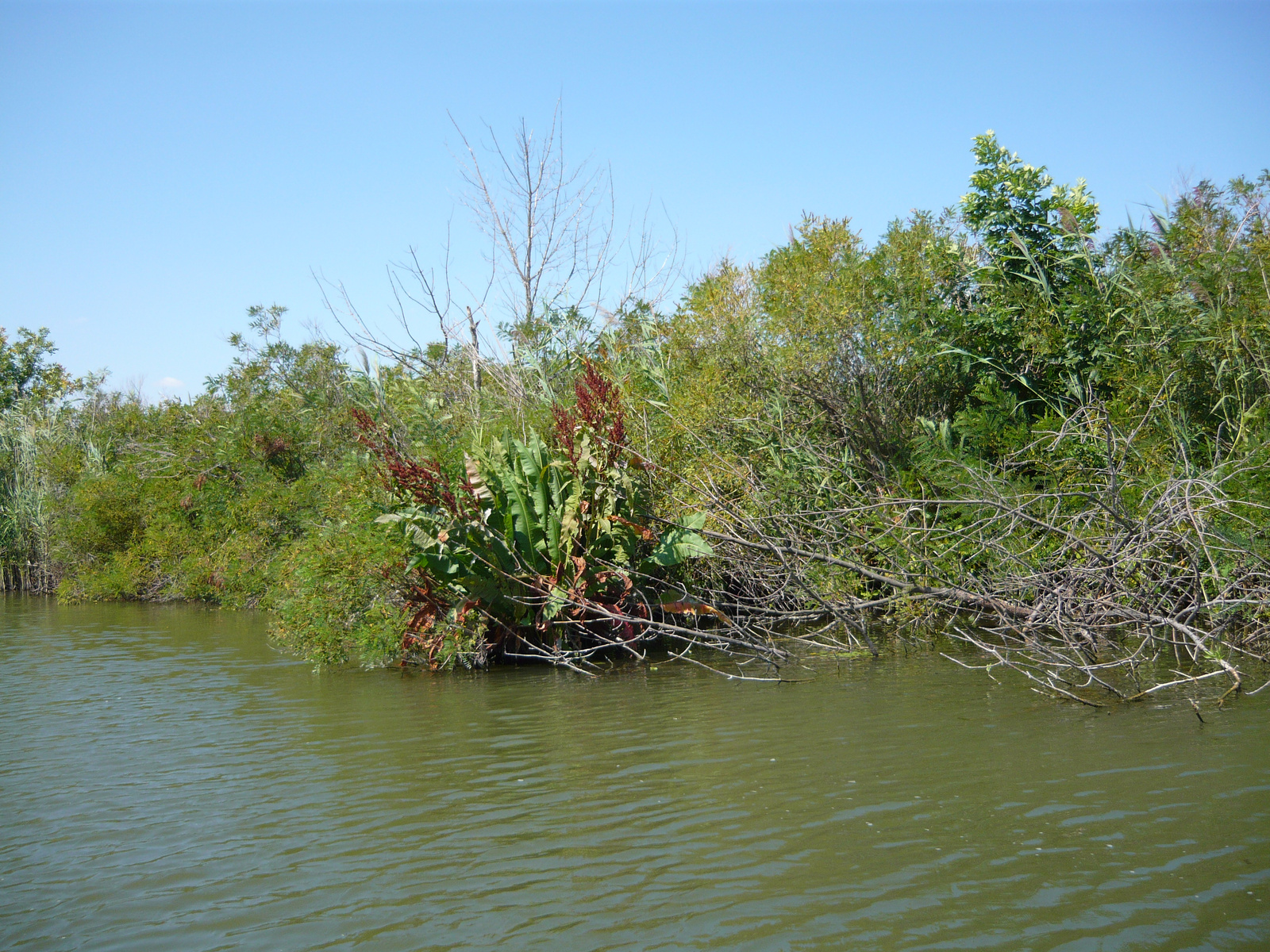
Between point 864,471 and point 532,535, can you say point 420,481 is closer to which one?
point 532,535

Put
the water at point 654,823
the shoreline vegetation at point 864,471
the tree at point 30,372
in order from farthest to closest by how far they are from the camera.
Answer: the tree at point 30,372 < the shoreline vegetation at point 864,471 < the water at point 654,823

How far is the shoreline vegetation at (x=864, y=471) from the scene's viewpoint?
8.26m

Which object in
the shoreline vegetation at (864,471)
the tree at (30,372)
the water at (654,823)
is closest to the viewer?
the water at (654,823)

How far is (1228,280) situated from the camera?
9.61m

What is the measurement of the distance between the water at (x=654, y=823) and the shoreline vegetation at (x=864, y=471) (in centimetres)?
126

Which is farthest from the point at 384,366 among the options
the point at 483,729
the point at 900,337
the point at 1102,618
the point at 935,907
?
the point at 935,907

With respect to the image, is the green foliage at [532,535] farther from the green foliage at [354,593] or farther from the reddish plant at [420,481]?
the green foliage at [354,593]

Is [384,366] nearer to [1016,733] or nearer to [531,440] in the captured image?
[531,440]

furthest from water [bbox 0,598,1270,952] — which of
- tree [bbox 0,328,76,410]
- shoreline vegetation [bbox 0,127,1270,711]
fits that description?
tree [bbox 0,328,76,410]

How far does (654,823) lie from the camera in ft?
16.0

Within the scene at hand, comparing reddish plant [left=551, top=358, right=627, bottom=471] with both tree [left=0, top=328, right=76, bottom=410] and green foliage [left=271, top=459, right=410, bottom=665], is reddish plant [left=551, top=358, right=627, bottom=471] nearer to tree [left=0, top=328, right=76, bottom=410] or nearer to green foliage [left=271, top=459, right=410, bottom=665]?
green foliage [left=271, top=459, right=410, bottom=665]

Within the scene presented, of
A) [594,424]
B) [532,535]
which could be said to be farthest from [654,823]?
[594,424]

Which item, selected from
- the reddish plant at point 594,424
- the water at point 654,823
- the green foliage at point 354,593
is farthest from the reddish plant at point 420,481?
the water at point 654,823

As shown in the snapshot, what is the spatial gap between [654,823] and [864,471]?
735cm
